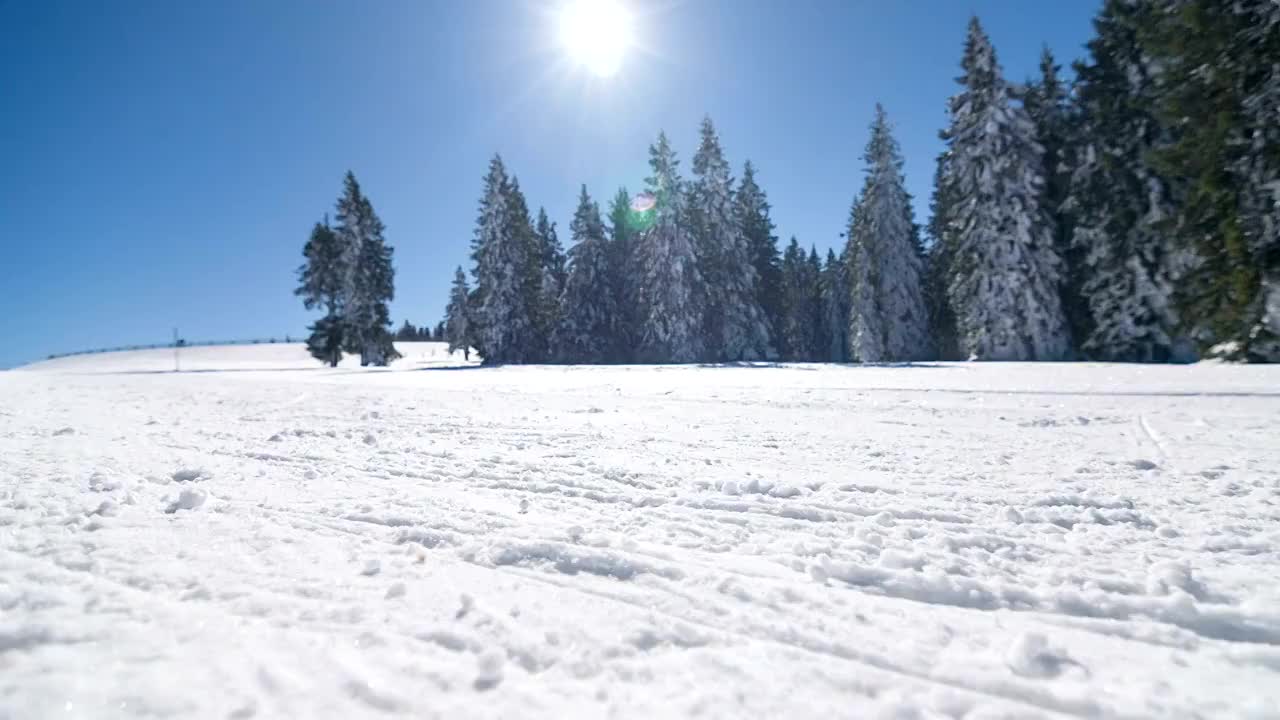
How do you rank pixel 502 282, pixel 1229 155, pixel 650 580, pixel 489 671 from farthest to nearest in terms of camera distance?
pixel 502 282, pixel 1229 155, pixel 650 580, pixel 489 671

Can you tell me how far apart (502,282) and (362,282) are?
33.1 ft

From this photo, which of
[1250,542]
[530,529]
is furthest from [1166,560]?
[530,529]

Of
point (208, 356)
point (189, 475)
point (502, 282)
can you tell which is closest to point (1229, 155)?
point (189, 475)

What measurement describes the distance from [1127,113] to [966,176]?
5135mm

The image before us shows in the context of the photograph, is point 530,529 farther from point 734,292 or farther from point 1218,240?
point 734,292

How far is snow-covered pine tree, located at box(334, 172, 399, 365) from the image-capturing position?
3528 centimetres

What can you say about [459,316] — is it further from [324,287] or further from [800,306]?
[800,306]

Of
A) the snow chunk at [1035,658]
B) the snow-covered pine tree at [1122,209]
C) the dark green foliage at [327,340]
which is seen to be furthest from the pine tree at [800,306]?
the snow chunk at [1035,658]

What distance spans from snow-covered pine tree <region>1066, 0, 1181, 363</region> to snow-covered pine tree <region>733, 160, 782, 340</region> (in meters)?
18.1

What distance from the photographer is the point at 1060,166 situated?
2153cm

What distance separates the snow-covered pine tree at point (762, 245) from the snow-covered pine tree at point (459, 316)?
20350 millimetres

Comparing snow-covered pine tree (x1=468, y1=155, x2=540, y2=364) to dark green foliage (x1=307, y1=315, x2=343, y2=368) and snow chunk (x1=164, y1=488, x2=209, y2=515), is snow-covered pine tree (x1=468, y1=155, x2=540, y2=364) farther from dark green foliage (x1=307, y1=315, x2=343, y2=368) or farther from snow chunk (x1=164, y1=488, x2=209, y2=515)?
snow chunk (x1=164, y1=488, x2=209, y2=515)

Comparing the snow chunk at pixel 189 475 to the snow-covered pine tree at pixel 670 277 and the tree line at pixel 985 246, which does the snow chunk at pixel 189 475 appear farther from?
the snow-covered pine tree at pixel 670 277

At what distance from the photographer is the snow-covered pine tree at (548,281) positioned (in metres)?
34.6
